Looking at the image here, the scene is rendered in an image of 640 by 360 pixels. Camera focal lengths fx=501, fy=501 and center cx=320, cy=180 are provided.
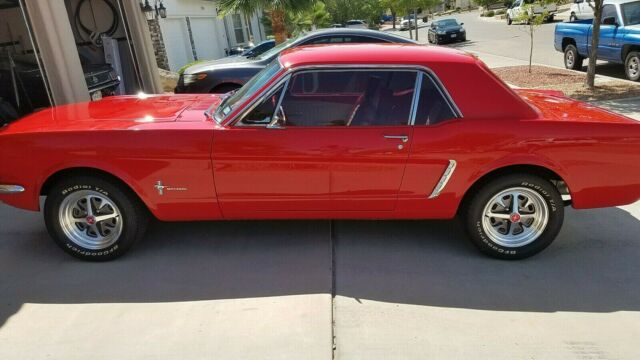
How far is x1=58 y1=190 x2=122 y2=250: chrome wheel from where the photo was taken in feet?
12.6

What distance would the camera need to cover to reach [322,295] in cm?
344

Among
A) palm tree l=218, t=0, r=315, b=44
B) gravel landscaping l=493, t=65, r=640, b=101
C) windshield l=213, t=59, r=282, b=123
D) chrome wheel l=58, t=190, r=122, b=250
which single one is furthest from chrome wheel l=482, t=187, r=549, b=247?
palm tree l=218, t=0, r=315, b=44

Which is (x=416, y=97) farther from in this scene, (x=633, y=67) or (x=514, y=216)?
(x=633, y=67)

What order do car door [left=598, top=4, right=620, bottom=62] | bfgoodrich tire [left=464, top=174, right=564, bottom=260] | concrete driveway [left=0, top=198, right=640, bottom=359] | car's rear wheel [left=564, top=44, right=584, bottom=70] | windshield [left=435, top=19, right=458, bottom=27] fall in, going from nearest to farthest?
1. concrete driveway [left=0, top=198, right=640, bottom=359]
2. bfgoodrich tire [left=464, top=174, right=564, bottom=260]
3. car door [left=598, top=4, right=620, bottom=62]
4. car's rear wheel [left=564, top=44, right=584, bottom=70]
5. windshield [left=435, top=19, right=458, bottom=27]

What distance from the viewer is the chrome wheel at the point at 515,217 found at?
379 cm

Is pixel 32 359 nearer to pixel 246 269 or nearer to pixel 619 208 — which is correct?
pixel 246 269

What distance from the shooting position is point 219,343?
300 centimetres

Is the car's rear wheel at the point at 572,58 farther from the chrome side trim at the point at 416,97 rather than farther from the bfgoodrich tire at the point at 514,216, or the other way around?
the chrome side trim at the point at 416,97

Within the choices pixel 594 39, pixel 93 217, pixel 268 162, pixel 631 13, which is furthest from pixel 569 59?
pixel 93 217

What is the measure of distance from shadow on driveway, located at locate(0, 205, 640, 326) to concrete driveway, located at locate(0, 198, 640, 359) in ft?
0.04

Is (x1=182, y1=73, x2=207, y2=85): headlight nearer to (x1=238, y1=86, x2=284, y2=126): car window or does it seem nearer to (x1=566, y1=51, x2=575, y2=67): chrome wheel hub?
(x1=238, y1=86, x2=284, y2=126): car window

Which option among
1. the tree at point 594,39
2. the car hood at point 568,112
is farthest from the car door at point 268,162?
the tree at point 594,39

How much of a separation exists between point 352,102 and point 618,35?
10051 millimetres

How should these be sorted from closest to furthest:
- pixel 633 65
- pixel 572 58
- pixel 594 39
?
pixel 594 39 < pixel 633 65 < pixel 572 58
